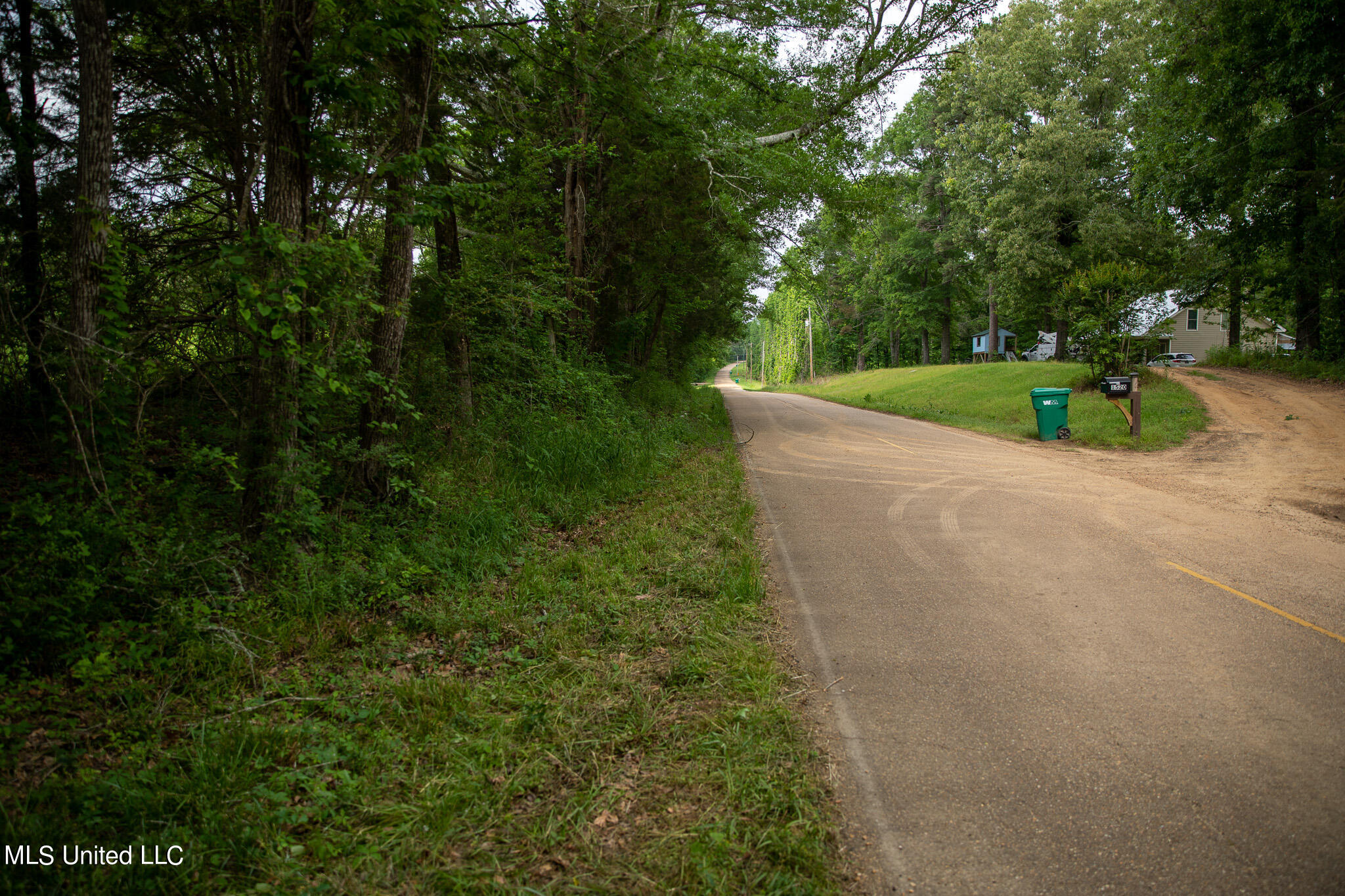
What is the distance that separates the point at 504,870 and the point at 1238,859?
2.95 m

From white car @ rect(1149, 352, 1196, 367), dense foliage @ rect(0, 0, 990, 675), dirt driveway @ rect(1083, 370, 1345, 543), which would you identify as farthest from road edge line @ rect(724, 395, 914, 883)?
white car @ rect(1149, 352, 1196, 367)

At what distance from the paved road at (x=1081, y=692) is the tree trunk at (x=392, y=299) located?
4053mm

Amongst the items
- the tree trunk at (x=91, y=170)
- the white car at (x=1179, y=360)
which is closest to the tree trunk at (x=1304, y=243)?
the white car at (x=1179, y=360)

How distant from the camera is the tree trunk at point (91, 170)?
4828 mm

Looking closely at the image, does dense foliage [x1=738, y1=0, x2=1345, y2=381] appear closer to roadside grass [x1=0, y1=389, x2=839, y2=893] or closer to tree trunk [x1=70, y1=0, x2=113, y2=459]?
tree trunk [x1=70, y1=0, x2=113, y2=459]

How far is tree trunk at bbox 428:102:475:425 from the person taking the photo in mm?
8195

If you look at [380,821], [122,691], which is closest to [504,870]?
[380,821]

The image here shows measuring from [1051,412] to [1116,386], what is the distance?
1.41m

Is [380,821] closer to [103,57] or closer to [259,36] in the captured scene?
[103,57]

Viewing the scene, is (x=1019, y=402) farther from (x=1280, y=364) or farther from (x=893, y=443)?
(x=893, y=443)

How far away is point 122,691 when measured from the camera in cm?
344

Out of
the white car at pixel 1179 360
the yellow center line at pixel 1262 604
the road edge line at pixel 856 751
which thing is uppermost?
the white car at pixel 1179 360

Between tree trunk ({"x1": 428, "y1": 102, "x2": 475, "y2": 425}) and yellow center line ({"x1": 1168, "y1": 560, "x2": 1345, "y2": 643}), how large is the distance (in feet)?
26.5

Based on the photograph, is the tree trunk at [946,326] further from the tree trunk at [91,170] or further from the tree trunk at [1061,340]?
the tree trunk at [91,170]
